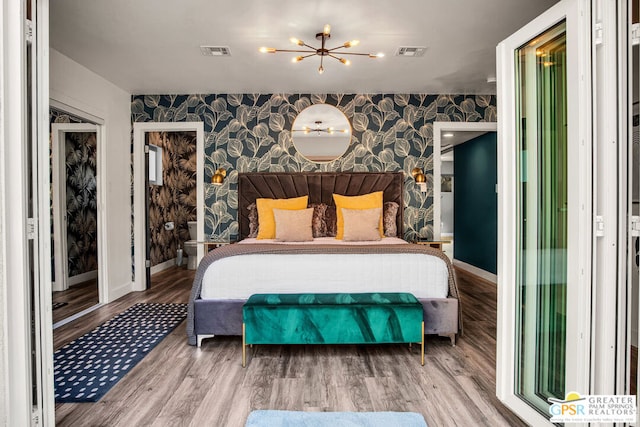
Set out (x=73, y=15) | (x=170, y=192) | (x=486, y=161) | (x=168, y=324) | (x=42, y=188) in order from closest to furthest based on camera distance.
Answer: (x=42, y=188), (x=73, y=15), (x=168, y=324), (x=486, y=161), (x=170, y=192)

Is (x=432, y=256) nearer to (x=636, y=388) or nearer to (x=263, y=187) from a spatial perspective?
(x=636, y=388)

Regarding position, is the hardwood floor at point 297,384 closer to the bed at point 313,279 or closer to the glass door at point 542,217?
the bed at point 313,279

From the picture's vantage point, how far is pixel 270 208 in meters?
4.43

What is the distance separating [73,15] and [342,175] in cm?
316

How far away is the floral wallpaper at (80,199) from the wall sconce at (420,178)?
4531mm

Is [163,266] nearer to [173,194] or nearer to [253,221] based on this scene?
[173,194]

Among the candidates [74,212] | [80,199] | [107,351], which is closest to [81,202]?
[80,199]

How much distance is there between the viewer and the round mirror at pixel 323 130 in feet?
16.4

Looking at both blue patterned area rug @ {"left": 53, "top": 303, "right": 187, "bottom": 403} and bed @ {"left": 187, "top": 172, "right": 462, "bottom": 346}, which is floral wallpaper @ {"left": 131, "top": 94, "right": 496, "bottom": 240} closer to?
blue patterned area rug @ {"left": 53, "top": 303, "right": 187, "bottom": 403}

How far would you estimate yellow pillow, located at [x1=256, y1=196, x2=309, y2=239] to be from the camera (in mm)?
4305

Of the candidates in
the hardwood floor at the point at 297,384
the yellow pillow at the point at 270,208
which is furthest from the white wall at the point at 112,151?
the yellow pillow at the point at 270,208

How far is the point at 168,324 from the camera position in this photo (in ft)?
11.5

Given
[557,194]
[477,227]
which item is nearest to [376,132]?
[477,227]

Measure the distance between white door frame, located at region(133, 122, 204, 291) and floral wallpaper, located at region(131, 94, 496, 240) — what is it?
0.26 ft
